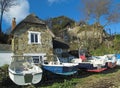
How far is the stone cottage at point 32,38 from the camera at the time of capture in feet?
102

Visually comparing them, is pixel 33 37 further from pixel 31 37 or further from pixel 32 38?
pixel 31 37

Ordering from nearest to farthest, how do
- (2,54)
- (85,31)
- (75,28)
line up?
1. (2,54)
2. (85,31)
3. (75,28)

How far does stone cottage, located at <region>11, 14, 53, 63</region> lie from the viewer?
1219 inches

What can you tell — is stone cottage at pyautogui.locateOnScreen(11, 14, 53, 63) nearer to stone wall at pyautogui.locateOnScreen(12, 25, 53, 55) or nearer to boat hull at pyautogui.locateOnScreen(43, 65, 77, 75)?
stone wall at pyautogui.locateOnScreen(12, 25, 53, 55)

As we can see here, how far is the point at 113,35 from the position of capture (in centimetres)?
5453

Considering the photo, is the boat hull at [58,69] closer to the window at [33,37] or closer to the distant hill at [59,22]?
the window at [33,37]

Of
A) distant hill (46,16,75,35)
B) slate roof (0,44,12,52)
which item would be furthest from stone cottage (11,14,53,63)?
distant hill (46,16,75,35)

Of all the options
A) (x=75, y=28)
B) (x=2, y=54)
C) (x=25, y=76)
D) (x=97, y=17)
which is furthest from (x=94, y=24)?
(x=25, y=76)

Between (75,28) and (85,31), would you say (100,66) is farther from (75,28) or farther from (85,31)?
(75,28)

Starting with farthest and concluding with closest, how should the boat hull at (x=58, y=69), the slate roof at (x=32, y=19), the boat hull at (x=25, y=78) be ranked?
the slate roof at (x=32, y=19), the boat hull at (x=58, y=69), the boat hull at (x=25, y=78)

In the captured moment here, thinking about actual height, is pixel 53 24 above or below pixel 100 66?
above

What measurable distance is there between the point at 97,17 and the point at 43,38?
22.7m

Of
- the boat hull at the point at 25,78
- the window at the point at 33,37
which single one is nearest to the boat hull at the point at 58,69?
the boat hull at the point at 25,78

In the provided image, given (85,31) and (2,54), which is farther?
(85,31)
